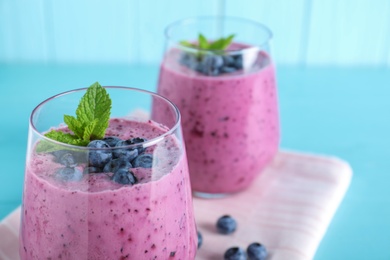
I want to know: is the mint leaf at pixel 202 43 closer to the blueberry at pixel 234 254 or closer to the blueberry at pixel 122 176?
the blueberry at pixel 234 254

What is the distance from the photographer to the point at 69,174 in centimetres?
116

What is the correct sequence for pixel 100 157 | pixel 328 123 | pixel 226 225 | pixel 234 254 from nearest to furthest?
pixel 100 157, pixel 234 254, pixel 226 225, pixel 328 123

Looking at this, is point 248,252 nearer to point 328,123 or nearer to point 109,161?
point 109,161

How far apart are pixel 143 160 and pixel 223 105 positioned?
24.3 inches

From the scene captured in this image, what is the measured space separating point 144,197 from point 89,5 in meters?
2.07

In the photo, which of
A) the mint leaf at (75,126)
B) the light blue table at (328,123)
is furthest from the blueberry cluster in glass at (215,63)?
the mint leaf at (75,126)

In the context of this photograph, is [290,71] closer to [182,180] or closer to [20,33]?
[20,33]

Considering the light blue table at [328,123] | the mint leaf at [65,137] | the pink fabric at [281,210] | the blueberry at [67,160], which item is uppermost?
the blueberry at [67,160]

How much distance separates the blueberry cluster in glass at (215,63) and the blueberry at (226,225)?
0.38 meters

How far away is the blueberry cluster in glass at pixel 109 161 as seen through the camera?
1134 millimetres

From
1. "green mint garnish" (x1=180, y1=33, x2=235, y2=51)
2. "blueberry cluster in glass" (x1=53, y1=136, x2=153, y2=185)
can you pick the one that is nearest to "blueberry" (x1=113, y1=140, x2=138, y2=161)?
"blueberry cluster in glass" (x1=53, y1=136, x2=153, y2=185)

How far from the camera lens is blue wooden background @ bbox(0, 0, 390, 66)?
3.11 m

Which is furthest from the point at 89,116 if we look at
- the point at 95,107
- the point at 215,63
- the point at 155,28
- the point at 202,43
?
the point at 155,28

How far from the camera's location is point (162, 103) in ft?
4.48
